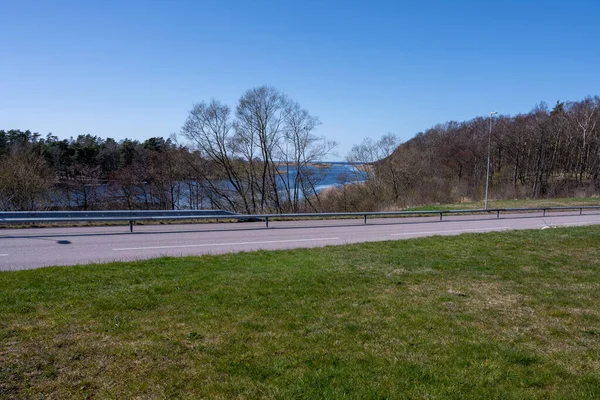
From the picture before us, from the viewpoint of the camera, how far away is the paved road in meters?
10.6

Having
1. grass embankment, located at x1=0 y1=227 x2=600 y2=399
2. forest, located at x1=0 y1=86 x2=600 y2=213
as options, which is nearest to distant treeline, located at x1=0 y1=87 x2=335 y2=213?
forest, located at x1=0 y1=86 x2=600 y2=213

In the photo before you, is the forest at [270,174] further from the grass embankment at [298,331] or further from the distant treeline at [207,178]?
the grass embankment at [298,331]

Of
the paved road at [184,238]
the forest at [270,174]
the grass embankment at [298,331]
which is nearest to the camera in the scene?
the grass embankment at [298,331]

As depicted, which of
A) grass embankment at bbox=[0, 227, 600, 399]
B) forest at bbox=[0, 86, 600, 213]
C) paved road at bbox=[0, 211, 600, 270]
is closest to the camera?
grass embankment at bbox=[0, 227, 600, 399]

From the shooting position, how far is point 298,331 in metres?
5.08

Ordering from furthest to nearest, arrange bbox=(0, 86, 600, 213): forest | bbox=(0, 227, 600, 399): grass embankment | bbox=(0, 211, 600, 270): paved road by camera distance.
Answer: bbox=(0, 86, 600, 213): forest → bbox=(0, 211, 600, 270): paved road → bbox=(0, 227, 600, 399): grass embankment

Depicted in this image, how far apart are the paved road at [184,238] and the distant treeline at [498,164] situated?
61.2 feet

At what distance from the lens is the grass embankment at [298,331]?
12.4 feet

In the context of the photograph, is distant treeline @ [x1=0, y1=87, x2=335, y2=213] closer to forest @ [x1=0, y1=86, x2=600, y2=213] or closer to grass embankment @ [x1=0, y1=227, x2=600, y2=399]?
forest @ [x1=0, y1=86, x2=600, y2=213]

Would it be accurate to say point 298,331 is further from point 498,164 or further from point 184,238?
point 498,164

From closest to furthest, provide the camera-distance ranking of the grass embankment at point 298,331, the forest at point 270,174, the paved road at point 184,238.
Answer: the grass embankment at point 298,331 < the paved road at point 184,238 < the forest at point 270,174

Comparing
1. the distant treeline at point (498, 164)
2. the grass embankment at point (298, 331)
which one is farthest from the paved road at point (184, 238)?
the distant treeline at point (498, 164)

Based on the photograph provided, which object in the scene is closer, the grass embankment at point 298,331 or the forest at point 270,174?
the grass embankment at point 298,331

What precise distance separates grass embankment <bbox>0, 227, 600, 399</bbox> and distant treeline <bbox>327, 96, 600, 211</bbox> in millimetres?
29672
